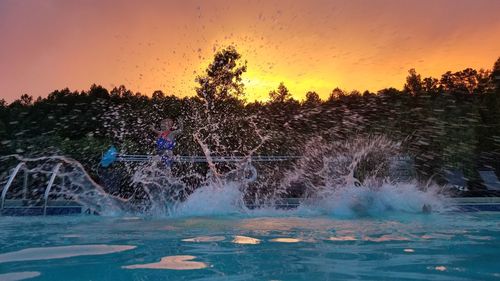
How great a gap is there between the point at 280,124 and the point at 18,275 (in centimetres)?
1737

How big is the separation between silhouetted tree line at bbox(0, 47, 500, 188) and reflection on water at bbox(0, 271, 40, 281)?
10.4m

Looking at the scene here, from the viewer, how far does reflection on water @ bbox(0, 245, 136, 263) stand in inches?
155

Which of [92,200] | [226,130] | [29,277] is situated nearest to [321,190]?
[92,200]

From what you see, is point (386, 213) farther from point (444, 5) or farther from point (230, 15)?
point (444, 5)

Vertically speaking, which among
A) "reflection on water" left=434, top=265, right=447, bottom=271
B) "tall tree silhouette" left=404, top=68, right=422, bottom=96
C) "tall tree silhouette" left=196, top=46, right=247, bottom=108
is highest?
"tall tree silhouette" left=404, top=68, right=422, bottom=96

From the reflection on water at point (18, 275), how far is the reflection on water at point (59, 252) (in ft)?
1.79

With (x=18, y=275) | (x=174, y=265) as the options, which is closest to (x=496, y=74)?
(x=174, y=265)

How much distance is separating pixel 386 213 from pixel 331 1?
14.3 feet

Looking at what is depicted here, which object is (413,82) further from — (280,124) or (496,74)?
(280,124)

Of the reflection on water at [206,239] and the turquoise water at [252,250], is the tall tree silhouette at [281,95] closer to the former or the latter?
the turquoise water at [252,250]

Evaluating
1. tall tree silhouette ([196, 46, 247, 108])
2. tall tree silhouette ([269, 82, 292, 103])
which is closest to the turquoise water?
tall tree silhouette ([196, 46, 247, 108])

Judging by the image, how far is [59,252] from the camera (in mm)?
4195

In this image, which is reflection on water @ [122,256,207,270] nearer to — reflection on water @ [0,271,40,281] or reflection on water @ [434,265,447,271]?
reflection on water @ [0,271,40,281]

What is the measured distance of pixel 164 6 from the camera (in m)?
11.3
